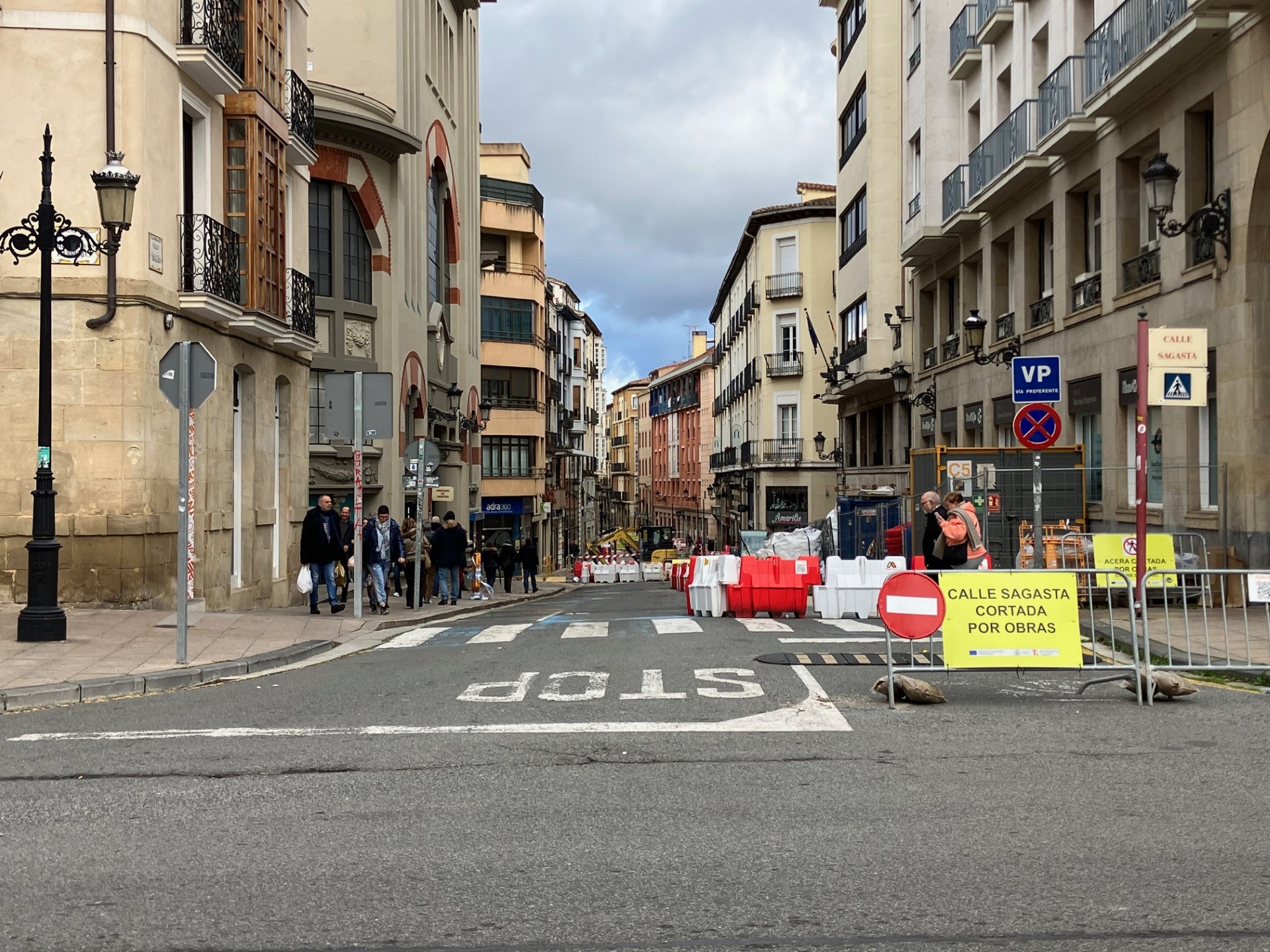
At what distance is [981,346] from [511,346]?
43.0 metres

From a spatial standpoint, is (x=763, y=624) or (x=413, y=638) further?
(x=763, y=624)

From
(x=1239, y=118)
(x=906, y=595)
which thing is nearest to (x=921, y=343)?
(x=1239, y=118)

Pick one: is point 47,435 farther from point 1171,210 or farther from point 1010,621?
point 1171,210

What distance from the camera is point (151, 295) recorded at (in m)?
17.4

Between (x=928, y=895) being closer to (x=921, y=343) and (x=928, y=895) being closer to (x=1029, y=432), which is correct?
(x=1029, y=432)

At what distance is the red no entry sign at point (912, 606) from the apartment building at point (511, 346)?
55.9 m

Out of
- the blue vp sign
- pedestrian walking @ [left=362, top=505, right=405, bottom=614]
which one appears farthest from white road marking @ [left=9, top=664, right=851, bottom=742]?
pedestrian walking @ [left=362, top=505, right=405, bottom=614]

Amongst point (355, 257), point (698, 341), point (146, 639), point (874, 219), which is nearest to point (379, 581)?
point (146, 639)

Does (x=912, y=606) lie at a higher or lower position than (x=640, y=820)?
higher

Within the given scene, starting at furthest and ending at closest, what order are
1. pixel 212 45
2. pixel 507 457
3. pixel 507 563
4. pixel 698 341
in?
pixel 698 341 → pixel 507 457 → pixel 507 563 → pixel 212 45

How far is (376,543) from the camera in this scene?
69.8 ft

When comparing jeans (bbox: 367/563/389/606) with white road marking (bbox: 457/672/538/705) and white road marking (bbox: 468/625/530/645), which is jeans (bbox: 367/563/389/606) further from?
white road marking (bbox: 457/672/538/705)

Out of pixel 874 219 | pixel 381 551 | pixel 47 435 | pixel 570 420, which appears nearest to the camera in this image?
pixel 47 435

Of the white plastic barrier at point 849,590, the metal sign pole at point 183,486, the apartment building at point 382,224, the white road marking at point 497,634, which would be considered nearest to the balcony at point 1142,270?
the white plastic barrier at point 849,590
